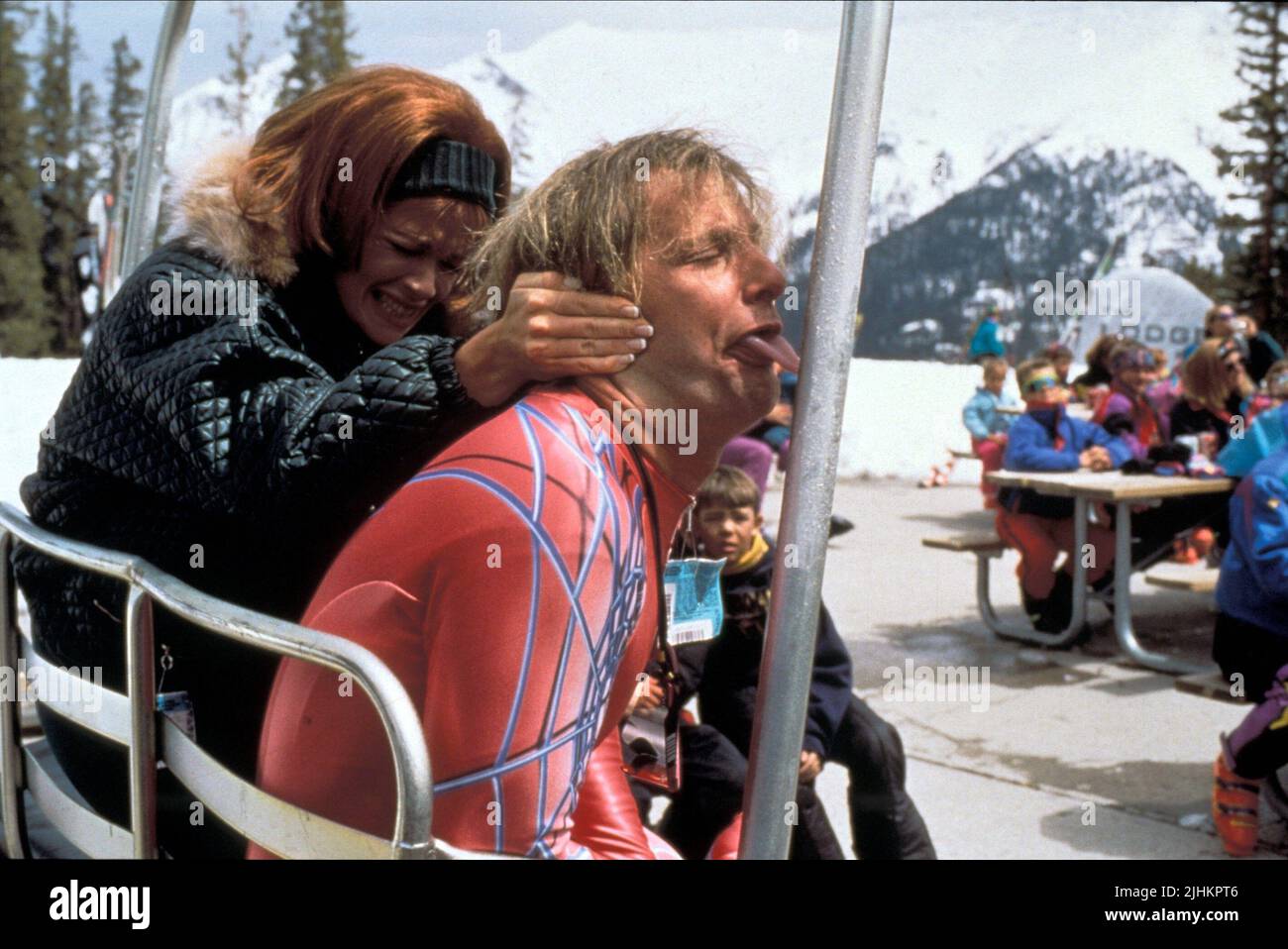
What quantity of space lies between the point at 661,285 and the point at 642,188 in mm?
110

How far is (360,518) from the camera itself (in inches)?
69.1

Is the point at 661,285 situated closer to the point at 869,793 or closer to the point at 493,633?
the point at 493,633

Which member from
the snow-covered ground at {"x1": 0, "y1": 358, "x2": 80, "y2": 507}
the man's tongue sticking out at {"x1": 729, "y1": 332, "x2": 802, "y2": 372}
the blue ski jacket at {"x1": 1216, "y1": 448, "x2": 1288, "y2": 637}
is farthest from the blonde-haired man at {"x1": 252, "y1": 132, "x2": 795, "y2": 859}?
the blue ski jacket at {"x1": 1216, "y1": 448, "x2": 1288, "y2": 637}

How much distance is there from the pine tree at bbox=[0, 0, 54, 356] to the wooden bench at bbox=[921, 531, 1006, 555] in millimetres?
29144

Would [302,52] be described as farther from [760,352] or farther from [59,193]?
[760,352]

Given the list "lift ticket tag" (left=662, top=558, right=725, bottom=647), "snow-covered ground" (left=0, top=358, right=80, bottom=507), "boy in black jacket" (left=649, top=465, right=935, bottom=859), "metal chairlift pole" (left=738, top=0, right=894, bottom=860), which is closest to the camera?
"metal chairlift pole" (left=738, top=0, right=894, bottom=860)

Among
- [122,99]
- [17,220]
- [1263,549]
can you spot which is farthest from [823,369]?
[122,99]

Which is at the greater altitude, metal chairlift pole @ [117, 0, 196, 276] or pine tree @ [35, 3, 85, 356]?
pine tree @ [35, 3, 85, 356]

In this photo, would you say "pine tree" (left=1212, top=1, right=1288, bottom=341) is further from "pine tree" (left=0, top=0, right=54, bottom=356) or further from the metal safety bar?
the metal safety bar

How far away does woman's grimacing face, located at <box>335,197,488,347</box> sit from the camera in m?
1.96

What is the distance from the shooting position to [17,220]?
3331 centimetres

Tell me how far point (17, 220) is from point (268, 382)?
115ft
